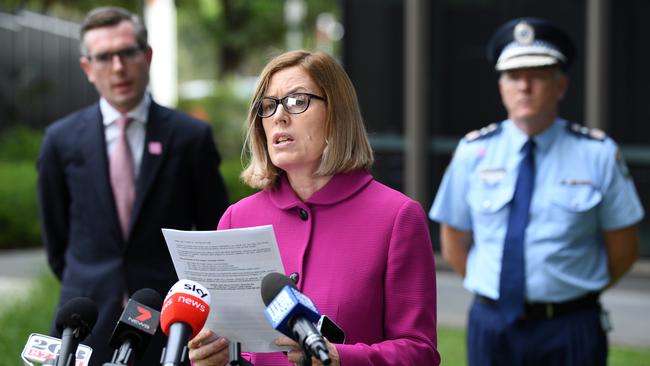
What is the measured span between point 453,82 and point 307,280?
8.77 metres

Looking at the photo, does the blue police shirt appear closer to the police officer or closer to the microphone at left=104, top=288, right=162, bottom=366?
the police officer

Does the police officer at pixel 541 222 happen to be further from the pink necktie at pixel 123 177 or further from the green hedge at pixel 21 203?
the green hedge at pixel 21 203

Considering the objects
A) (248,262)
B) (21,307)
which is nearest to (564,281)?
(248,262)

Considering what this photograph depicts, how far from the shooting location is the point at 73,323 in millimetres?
2725

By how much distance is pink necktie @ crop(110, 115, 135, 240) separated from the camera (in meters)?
4.76

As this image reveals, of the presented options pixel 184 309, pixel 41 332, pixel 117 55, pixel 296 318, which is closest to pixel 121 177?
pixel 117 55

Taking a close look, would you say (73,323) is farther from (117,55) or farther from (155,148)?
(117,55)

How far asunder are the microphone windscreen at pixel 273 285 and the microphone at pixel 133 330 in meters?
0.30

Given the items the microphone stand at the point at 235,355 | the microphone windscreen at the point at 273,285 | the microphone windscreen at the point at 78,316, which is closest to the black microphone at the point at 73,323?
the microphone windscreen at the point at 78,316

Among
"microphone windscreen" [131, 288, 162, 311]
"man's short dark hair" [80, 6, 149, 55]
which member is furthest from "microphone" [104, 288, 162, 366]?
"man's short dark hair" [80, 6, 149, 55]

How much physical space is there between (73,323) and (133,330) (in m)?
0.18

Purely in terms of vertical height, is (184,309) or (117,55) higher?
(117,55)

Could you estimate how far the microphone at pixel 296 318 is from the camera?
2.35 metres

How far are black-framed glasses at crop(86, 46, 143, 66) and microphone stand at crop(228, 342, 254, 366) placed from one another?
2.22 meters
